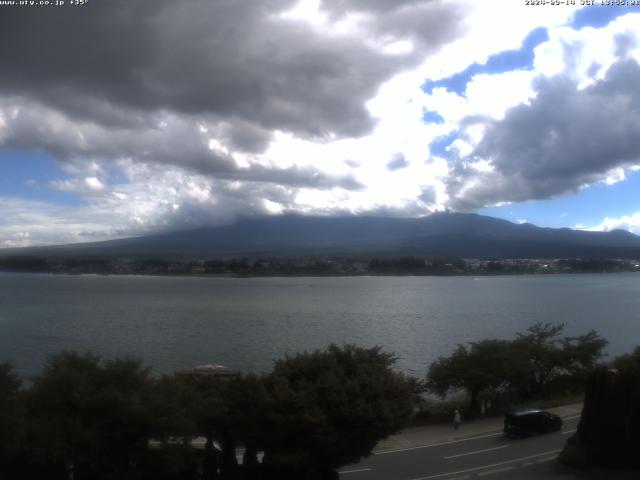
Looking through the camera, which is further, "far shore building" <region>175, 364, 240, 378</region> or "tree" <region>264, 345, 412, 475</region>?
"far shore building" <region>175, 364, 240, 378</region>

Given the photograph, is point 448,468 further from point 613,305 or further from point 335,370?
point 613,305

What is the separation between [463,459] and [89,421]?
8.71m

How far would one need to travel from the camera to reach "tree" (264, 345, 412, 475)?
11.8 m

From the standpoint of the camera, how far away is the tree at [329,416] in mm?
11758

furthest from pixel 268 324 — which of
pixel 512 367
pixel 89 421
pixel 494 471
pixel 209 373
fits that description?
pixel 89 421

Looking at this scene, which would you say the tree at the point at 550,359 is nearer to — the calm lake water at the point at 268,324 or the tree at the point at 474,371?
the tree at the point at 474,371

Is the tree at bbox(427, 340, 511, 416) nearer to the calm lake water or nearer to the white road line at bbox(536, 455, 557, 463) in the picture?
the white road line at bbox(536, 455, 557, 463)

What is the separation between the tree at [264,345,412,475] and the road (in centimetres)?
211

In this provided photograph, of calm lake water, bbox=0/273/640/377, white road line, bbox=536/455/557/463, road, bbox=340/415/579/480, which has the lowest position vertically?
calm lake water, bbox=0/273/640/377

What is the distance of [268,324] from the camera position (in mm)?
53812

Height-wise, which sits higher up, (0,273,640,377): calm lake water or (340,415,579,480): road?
(340,415,579,480): road

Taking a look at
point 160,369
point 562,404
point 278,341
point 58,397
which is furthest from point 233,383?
point 278,341

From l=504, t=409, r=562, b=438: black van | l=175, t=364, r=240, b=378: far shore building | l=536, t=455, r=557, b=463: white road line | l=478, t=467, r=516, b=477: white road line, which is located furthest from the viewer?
l=504, t=409, r=562, b=438: black van

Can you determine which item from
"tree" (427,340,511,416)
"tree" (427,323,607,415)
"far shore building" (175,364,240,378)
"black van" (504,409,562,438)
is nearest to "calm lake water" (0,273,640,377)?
"tree" (427,323,607,415)
